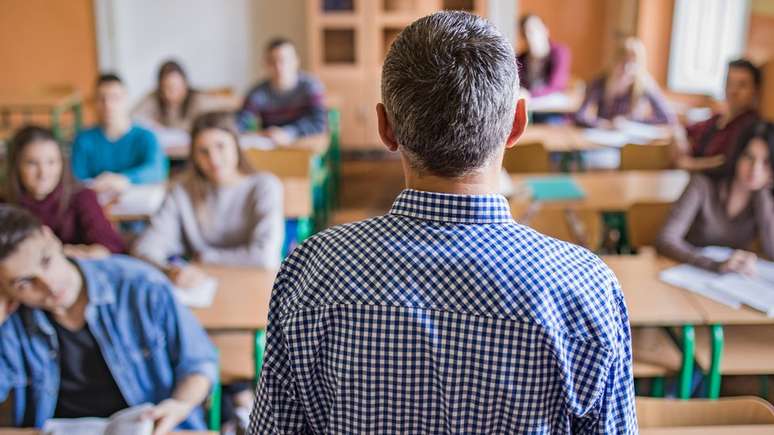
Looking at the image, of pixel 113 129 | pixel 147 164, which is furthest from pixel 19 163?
pixel 113 129

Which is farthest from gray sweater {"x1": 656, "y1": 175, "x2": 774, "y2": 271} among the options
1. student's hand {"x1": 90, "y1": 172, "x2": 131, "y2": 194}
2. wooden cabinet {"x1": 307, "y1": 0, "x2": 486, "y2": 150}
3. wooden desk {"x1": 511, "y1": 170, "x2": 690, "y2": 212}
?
wooden cabinet {"x1": 307, "y1": 0, "x2": 486, "y2": 150}

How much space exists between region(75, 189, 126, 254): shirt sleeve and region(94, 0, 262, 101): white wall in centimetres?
438

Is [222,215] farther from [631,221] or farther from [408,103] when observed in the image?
[408,103]

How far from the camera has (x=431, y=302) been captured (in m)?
0.96

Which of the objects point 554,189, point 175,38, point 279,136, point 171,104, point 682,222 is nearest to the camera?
point 682,222

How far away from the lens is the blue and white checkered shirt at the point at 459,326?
3.11 feet

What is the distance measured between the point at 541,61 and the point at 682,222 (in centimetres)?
331

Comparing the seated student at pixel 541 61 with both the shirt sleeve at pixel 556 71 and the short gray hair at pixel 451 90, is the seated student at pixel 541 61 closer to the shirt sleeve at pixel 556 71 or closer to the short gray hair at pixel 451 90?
the shirt sleeve at pixel 556 71

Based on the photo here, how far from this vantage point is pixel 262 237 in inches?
118

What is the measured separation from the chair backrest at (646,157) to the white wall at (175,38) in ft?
13.1

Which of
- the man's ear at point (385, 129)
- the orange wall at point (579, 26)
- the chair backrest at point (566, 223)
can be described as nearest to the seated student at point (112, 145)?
the chair backrest at point (566, 223)

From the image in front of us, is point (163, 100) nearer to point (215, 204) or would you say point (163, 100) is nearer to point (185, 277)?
Answer: point (215, 204)

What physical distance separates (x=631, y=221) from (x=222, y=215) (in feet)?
5.35

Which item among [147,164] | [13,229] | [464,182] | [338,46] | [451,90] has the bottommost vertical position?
[147,164]
